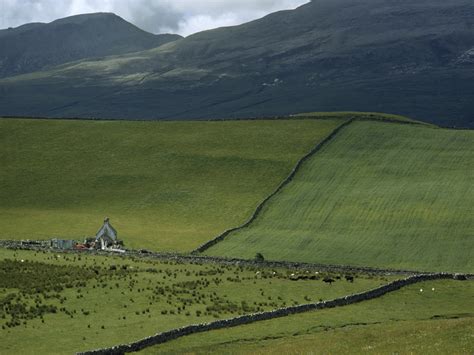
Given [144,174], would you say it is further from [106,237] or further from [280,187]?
[106,237]

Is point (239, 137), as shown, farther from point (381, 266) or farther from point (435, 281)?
point (435, 281)

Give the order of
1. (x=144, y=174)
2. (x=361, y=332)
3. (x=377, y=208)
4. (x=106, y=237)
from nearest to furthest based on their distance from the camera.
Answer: (x=361, y=332)
(x=106, y=237)
(x=377, y=208)
(x=144, y=174)

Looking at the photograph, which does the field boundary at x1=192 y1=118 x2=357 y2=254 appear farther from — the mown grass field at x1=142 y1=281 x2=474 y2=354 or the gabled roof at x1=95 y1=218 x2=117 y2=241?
the mown grass field at x1=142 y1=281 x2=474 y2=354

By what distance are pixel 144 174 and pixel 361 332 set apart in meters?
79.1

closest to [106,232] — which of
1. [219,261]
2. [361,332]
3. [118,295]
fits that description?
[219,261]

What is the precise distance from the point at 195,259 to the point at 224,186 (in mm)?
40301

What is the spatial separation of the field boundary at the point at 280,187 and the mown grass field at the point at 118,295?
1477cm

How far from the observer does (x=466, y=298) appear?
63.0 meters

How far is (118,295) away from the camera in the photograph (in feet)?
197

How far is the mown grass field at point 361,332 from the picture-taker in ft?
146

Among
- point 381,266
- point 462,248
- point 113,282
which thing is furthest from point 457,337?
point 462,248

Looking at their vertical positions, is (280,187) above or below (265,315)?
above

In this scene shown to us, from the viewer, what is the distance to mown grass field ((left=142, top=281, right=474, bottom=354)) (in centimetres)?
4450

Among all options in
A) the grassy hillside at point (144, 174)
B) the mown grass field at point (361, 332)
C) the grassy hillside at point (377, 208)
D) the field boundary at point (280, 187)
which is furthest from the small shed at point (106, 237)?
the mown grass field at point (361, 332)
